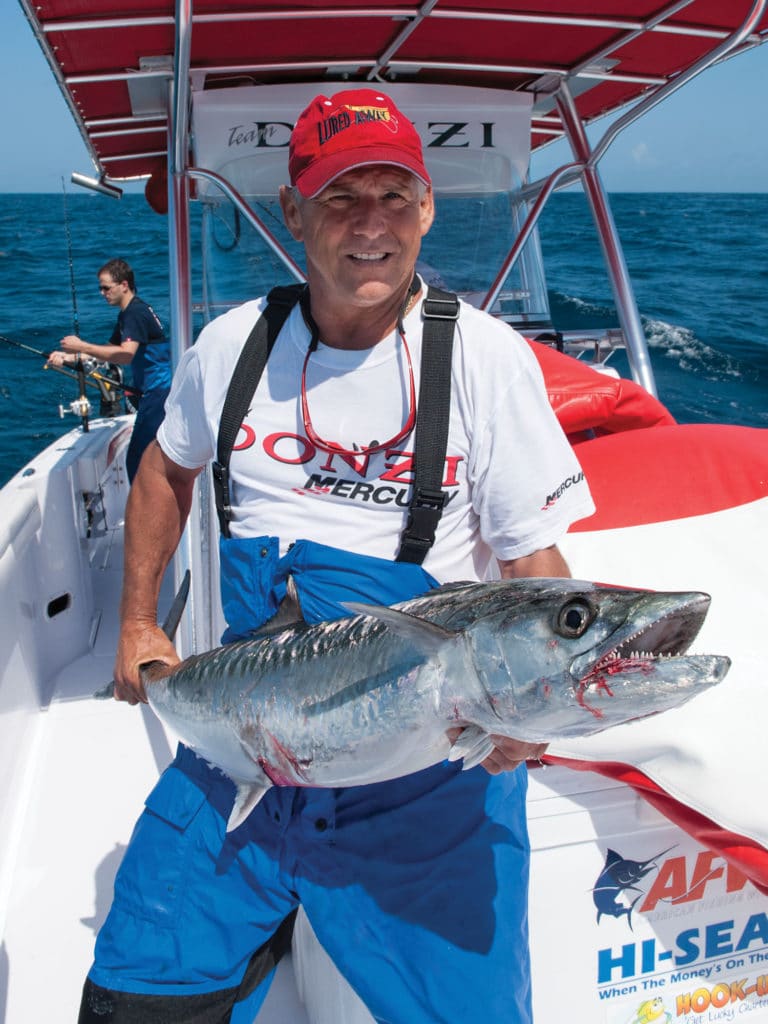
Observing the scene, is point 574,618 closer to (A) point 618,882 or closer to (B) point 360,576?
(B) point 360,576

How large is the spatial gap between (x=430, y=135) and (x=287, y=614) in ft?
10.1

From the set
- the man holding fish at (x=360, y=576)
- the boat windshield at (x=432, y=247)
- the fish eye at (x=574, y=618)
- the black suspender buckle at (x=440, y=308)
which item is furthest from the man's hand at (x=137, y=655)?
the boat windshield at (x=432, y=247)

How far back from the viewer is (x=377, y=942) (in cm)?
172

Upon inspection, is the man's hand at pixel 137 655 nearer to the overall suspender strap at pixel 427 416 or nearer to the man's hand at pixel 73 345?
the overall suspender strap at pixel 427 416

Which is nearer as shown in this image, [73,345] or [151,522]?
[151,522]

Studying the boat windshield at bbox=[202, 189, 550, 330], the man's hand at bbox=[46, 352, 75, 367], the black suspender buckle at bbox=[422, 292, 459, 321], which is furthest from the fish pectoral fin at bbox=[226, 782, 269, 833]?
the man's hand at bbox=[46, 352, 75, 367]

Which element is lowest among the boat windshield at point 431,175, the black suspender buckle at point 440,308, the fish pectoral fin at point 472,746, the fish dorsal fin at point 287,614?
the fish pectoral fin at point 472,746

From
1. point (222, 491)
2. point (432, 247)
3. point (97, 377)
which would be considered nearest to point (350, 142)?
point (222, 491)

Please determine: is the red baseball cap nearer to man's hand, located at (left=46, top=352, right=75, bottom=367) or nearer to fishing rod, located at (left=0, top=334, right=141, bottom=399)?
fishing rod, located at (left=0, top=334, right=141, bottom=399)

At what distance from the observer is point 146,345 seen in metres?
6.38

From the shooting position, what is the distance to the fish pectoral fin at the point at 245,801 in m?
1.69

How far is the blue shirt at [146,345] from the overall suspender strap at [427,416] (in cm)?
456

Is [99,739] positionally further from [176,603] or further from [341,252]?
Answer: [341,252]

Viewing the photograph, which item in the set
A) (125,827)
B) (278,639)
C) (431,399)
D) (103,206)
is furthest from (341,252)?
(103,206)
